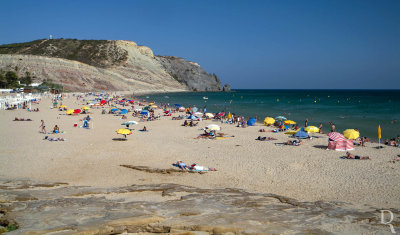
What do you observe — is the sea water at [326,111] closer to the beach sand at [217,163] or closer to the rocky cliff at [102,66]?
the beach sand at [217,163]

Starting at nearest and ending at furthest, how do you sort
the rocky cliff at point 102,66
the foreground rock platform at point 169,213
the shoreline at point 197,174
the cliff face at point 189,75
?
the foreground rock platform at point 169,213 → the shoreline at point 197,174 → the rocky cliff at point 102,66 → the cliff face at point 189,75

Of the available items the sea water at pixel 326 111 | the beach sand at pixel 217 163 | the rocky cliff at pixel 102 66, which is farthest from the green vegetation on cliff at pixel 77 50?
the beach sand at pixel 217 163

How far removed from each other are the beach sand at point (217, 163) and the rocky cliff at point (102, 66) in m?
69.4

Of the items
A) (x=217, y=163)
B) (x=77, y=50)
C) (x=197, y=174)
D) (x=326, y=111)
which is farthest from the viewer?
(x=77, y=50)

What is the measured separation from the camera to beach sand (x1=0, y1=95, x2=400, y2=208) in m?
11.1

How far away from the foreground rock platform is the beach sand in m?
1.81

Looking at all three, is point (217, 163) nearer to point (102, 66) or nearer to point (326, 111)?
point (326, 111)

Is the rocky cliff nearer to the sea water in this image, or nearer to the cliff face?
the cliff face

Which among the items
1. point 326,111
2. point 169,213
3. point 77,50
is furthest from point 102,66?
point 169,213

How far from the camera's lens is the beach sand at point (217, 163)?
36.3ft

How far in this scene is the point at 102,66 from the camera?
112 m

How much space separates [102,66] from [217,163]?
106 m

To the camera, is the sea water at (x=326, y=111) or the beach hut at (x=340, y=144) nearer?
the beach hut at (x=340, y=144)

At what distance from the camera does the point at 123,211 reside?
7.10m
